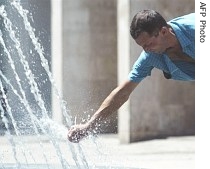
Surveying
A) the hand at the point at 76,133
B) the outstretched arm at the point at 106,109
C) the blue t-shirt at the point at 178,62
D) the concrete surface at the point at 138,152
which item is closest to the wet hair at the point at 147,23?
the blue t-shirt at the point at 178,62

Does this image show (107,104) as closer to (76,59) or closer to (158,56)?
(158,56)

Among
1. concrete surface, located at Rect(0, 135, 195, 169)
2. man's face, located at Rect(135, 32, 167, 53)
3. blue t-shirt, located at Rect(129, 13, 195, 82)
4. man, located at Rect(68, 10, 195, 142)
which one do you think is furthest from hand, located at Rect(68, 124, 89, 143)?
concrete surface, located at Rect(0, 135, 195, 169)

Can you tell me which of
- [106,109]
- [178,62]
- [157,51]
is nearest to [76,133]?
[106,109]

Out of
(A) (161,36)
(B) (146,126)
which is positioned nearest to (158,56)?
(A) (161,36)

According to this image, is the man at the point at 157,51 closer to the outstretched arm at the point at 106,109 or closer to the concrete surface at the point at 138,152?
the outstretched arm at the point at 106,109

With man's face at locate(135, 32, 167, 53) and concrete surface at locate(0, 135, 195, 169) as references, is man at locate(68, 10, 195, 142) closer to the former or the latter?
man's face at locate(135, 32, 167, 53)

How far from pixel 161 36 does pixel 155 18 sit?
99mm

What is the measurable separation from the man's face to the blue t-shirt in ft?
0.45

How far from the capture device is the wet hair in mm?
3350

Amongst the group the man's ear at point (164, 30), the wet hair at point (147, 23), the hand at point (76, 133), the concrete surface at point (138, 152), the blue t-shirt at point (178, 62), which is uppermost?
→ the wet hair at point (147, 23)

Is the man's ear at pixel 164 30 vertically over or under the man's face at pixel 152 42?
over

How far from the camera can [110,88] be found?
1281 cm

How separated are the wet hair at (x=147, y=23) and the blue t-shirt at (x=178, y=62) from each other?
0.69 ft

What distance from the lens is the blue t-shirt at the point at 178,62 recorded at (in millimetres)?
3582
